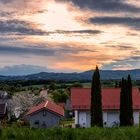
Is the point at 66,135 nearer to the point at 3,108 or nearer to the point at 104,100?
the point at 104,100

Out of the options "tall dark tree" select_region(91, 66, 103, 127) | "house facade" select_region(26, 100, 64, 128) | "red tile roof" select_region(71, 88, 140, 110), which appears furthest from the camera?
"house facade" select_region(26, 100, 64, 128)

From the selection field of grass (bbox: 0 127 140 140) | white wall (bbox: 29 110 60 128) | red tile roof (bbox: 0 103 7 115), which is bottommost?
field of grass (bbox: 0 127 140 140)

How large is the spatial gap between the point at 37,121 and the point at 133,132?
37206mm

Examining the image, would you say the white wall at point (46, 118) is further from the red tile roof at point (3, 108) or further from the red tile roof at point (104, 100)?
the red tile roof at point (3, 108)

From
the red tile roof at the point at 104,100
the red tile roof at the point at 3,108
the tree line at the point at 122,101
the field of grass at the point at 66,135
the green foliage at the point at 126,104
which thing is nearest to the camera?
the field of grass at the point at 66,135

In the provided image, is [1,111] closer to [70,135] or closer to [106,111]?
[106,111]

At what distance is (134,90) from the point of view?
62750mm

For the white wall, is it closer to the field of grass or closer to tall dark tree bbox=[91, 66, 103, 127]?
tall dark tree bbox=[91, 66, 103, 127]

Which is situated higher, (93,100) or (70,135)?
(93,100)

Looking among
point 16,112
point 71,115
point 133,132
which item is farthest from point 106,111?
point 133,132

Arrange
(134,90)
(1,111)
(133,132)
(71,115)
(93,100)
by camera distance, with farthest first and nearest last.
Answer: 1. (71,115)
2. (1,111)
3. (134,90)
4. (93,100)
5. (133,132)

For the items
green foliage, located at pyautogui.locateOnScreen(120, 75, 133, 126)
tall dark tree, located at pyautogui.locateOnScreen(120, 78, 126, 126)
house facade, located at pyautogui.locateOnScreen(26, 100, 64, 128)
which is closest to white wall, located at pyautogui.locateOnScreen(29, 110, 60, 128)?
house facade, located at pyautogui.locateOnScreen(26, 100, 64, 128)

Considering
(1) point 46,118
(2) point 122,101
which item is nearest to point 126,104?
(2) point 122,101

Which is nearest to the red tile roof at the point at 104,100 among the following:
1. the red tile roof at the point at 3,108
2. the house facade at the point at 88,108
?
the house facade at the point at 88,108
